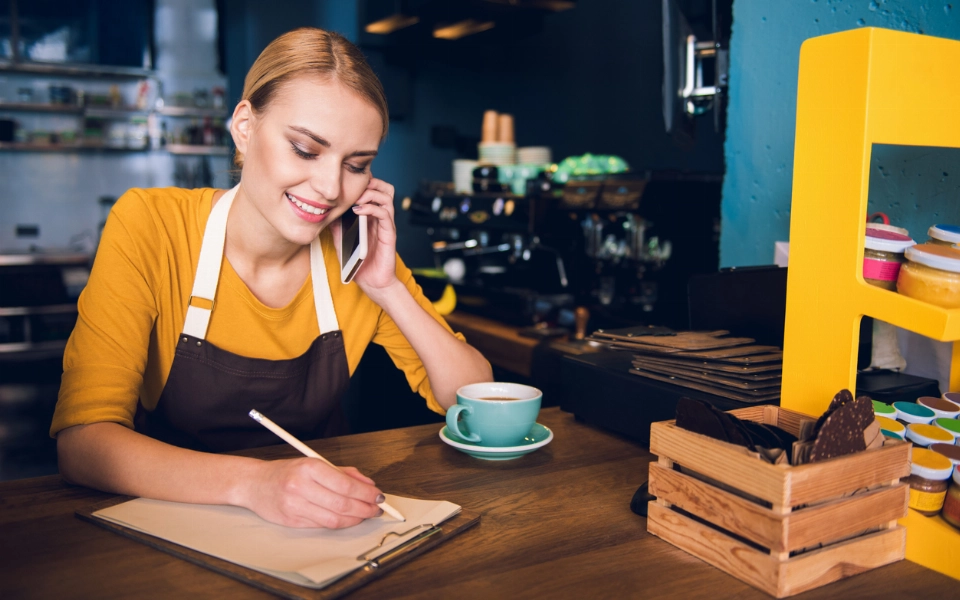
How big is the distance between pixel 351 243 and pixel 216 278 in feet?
0.88

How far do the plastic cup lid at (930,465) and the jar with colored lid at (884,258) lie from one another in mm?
199

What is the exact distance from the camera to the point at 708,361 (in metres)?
1.11

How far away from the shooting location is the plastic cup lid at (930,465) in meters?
0.81

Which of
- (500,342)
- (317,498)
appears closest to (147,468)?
(317,498)

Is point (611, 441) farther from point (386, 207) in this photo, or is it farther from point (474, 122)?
point (474, 122)

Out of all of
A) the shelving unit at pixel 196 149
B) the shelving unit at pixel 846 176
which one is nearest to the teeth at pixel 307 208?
the shelving unit at pixel 846 176

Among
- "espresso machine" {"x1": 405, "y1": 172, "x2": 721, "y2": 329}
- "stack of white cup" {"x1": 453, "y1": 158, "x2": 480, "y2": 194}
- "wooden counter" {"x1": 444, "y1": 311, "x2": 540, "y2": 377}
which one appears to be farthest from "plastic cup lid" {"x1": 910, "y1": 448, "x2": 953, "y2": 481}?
"stack of white cup" {"x1": 453, "y1": 158, "x2": 480, "y2": 194}

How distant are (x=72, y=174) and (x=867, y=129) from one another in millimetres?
6767

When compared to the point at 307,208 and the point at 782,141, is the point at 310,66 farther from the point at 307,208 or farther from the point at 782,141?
the point at 782,141

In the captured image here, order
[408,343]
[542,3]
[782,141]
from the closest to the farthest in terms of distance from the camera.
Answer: [408,343] < [782,141] < [542,3]

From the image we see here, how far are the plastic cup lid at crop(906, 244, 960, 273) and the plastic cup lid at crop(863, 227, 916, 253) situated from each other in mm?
20

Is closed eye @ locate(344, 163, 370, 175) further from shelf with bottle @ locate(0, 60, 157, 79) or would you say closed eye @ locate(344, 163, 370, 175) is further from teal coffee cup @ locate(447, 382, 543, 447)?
shelf with bottle @ locate(0, 60, 157, 79)

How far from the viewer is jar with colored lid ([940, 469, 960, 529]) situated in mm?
786

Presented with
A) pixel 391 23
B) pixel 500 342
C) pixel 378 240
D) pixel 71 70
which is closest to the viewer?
pixel 378 240
